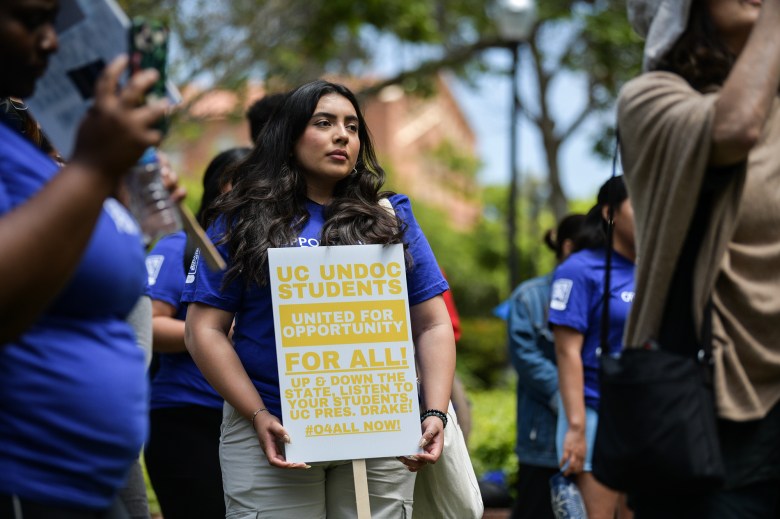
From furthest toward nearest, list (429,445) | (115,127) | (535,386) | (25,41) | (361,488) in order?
(535,386)
(429,445)
(361,488)
(25,41)
(115,127)

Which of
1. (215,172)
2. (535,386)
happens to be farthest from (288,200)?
(535,386)

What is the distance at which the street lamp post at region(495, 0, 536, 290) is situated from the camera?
42.7 ft

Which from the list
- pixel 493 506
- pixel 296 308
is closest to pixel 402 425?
pixel 296 308

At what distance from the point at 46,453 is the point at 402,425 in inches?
71.9

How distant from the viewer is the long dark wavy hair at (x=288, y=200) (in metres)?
4.01

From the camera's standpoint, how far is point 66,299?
2.30 m

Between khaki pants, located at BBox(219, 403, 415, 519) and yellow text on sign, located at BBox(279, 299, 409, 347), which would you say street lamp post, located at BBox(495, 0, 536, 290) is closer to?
yellow text on sign, located at BBox(279, 299, 409, 347)

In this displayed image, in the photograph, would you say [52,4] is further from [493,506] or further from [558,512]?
[493,506]

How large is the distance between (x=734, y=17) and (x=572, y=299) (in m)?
2.76

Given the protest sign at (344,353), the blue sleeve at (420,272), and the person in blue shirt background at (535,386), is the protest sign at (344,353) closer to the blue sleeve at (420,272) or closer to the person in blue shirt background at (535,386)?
A: the blue sleeve at (420,272)

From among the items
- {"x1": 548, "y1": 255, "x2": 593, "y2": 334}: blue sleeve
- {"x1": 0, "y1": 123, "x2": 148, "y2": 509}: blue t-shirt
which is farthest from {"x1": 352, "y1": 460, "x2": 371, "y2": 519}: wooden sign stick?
{"x1": 548, "y1": 255, "x2": 593, "y2": 334}: blue sleeve

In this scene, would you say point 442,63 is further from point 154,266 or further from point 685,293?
point 685,293

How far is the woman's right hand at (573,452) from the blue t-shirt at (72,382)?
10.6 feet

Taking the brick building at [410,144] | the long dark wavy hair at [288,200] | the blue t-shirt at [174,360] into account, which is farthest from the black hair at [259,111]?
the brick building at [410,144]
